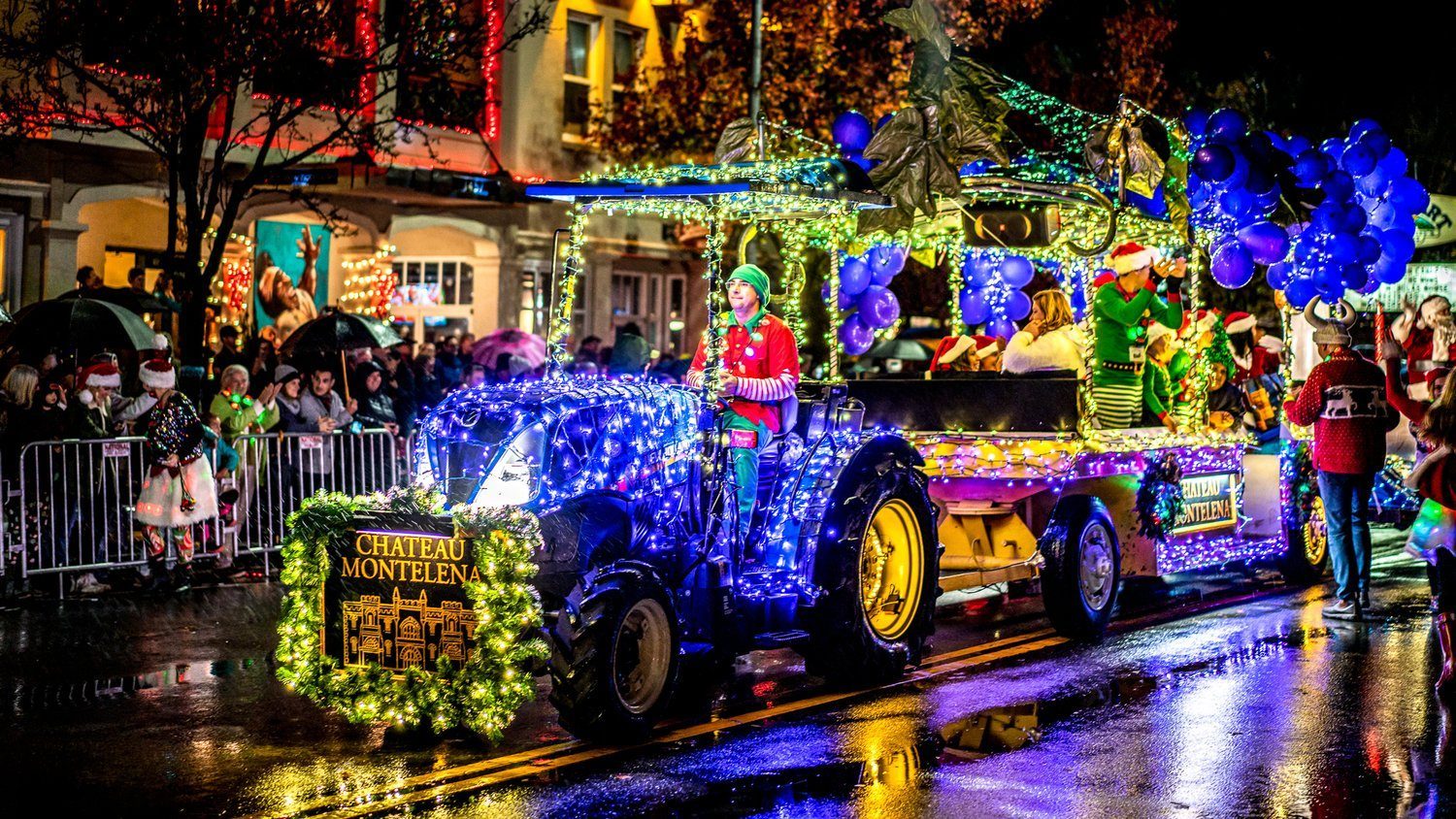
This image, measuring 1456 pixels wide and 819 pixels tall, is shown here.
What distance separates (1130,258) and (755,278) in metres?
4.05

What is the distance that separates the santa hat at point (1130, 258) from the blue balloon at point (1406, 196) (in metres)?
3.30

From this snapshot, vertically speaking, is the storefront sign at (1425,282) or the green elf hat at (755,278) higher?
the storefront sign at (1425,282)

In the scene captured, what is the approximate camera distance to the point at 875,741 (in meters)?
8.45

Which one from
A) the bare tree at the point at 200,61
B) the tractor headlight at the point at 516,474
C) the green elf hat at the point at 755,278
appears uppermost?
the bare tree at the point at 200,61

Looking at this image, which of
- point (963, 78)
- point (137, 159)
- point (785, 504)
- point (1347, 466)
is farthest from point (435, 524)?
point (137, 159)

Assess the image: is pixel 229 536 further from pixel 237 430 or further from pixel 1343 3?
pixel 1343 3

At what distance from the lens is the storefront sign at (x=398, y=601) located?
8.12 metres

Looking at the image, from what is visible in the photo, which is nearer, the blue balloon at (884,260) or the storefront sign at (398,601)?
the storefront sign at (398,601)

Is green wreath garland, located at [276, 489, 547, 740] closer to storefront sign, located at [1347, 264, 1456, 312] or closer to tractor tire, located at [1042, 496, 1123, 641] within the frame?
tractor tire, located at [1042, 496, 1123, 641]

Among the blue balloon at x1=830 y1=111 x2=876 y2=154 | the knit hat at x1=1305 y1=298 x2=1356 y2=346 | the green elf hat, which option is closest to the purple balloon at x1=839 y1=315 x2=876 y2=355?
the blue balloon at x1=830 y1=111 x2=876 y2=154

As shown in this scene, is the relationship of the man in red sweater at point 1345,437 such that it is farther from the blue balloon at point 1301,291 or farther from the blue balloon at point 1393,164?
the blue balloon at point 1393,164

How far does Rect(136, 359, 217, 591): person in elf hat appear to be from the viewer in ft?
45.3

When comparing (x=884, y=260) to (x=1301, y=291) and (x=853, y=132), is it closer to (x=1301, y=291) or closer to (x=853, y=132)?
(x=853, y=132)

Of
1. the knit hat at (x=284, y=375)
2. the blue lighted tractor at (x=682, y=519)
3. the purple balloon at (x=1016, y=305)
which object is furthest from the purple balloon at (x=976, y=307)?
the knit hat at (x=284, y=375)
